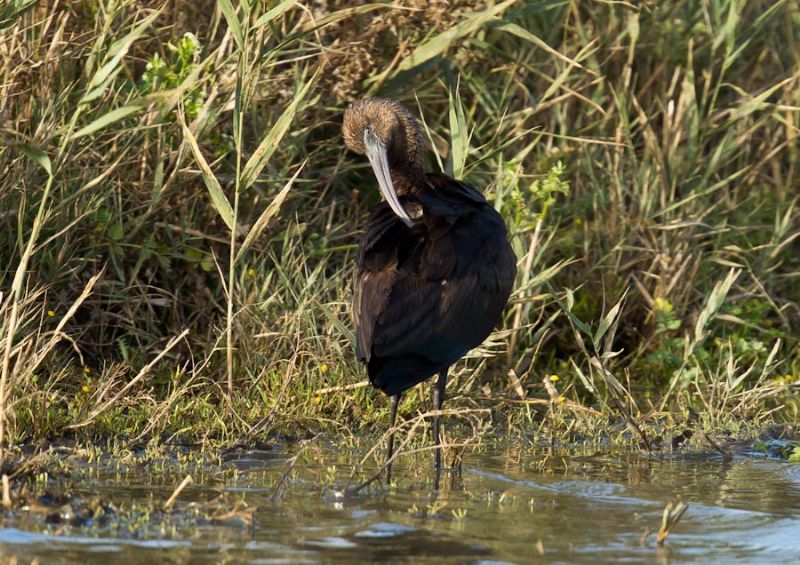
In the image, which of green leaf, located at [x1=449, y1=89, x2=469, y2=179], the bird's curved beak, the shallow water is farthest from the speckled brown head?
the shallow water

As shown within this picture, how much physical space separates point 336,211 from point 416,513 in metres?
2.68

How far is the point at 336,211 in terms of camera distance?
680cm

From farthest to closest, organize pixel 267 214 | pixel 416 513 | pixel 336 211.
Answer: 1. pixel 336 211
2. pixel 267 214
3. pixel 416 513

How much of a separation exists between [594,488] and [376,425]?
3.71 ft

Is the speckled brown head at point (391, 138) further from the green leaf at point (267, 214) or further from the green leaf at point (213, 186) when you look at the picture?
the green leaf at point (213, 186)

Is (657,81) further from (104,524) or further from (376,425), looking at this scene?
(104,524)

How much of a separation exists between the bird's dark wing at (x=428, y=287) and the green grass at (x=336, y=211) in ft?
1.61

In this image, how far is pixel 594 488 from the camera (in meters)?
Result: 4.89

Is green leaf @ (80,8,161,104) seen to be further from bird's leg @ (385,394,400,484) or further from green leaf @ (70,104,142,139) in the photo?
bird's leg @ (385,394,400,484)

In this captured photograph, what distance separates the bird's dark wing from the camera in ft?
15.7

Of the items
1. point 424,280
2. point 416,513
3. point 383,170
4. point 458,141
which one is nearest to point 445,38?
point 458,141

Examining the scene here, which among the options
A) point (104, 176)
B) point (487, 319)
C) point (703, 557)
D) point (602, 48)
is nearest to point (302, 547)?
point (703, 557)

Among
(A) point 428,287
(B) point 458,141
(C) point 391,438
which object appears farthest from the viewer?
(B) point 458,141

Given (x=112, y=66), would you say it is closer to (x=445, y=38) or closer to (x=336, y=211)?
(x=445, y=38)
